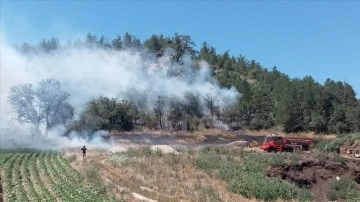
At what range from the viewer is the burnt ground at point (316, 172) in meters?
36.2

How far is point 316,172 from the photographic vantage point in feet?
121

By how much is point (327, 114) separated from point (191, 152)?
5417cm

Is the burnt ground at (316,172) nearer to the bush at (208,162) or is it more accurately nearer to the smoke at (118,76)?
the bush at (208,162)

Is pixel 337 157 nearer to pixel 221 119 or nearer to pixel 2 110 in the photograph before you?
pixel 221 119

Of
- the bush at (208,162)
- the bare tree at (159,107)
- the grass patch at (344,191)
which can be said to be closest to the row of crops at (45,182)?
the bush at (208,162)

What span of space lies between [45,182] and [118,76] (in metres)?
82.4

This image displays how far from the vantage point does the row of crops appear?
27.0 metres

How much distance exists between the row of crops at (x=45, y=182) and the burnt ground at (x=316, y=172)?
1498cm

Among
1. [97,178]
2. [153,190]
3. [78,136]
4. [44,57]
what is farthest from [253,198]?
[44,57]

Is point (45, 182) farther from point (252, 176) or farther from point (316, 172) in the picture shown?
point (316, 172)

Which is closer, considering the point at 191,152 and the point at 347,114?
the point at 191,152

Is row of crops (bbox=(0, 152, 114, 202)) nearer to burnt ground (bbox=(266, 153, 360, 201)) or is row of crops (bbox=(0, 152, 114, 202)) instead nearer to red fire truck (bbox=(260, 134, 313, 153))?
burnt ground (bbox=(266, 153, 360, 201))

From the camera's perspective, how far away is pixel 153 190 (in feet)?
99.1

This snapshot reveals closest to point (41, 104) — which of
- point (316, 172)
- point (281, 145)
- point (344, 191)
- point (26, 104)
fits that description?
point (26, 104)
